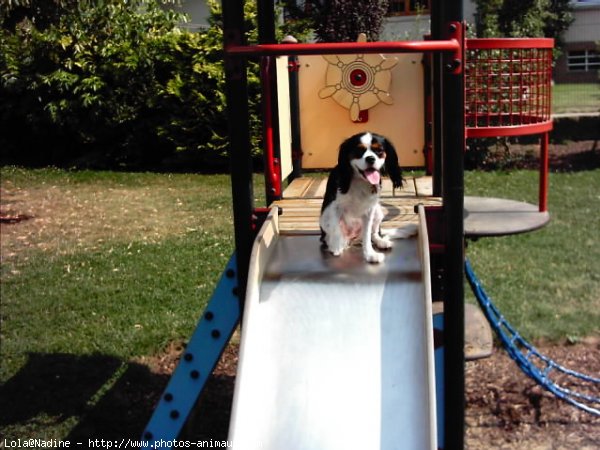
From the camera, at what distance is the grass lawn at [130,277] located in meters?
4.86

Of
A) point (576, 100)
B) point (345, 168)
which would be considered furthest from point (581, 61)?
point (345, 168)

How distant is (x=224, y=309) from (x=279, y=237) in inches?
15.3

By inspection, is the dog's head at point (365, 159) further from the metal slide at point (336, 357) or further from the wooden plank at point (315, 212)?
the wooden plank at point (315, 212)

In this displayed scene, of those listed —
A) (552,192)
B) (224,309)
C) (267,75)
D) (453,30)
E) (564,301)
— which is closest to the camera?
(453,30)

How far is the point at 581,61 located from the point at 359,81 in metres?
24.2

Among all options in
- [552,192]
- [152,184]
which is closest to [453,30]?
[552,192]

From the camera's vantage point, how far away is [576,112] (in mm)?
15305

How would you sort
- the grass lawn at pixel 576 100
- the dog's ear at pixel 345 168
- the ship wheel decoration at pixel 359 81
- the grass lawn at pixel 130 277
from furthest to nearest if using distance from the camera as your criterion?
the grass lawn at pixel 576 100
the grass lawn at pixel 130 277
the ship wheel decoration at pixel 359 81
the dog's ear at pixel 345 168

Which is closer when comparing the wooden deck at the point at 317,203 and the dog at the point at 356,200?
the dog at the point at 356,200

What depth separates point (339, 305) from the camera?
294 cm

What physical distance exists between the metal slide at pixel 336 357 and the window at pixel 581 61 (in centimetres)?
2508

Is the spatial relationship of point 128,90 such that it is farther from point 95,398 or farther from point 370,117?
point 95,398

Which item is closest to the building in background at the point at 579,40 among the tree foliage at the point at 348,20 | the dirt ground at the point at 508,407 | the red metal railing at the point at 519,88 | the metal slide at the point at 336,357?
the tree foliage at the point at 348,20

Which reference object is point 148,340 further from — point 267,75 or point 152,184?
point 152,184
